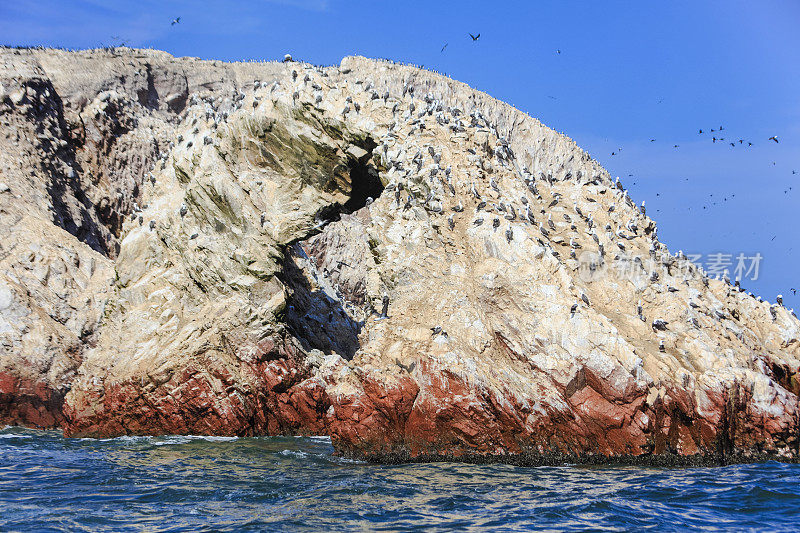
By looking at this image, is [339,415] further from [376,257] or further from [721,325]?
[721,325]

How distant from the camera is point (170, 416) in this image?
19.1m

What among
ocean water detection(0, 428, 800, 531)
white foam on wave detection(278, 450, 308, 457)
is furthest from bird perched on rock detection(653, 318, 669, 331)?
white foam on wave detection(278, 450, 308, 457)

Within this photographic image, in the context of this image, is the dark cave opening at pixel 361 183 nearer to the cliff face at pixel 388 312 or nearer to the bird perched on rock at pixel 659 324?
the cliff face at pixel 388 312

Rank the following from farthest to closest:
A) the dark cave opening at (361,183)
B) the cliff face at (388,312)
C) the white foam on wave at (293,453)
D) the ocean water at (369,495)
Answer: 1. the dark cave opening at (361,183)
2. the white foam on wave at (293,453)
3. the cliff face at (388,312)
4. the ocean water at (369,495)

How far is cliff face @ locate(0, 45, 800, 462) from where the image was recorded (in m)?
14.4

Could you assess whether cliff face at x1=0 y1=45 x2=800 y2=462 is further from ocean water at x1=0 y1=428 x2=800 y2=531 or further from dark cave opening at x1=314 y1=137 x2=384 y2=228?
ocean water at x1=0 y1=428 x2=800 y2=531

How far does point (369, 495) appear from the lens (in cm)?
1159

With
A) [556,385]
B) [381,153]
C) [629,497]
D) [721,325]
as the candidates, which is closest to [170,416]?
[381,153]

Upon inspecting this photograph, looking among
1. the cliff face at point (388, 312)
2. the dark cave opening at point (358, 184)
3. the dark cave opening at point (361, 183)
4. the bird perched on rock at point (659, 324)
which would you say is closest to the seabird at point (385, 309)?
the cliff face at point (388, 312)

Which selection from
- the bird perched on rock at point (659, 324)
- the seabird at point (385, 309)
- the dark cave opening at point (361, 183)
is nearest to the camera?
the bird perched on rock at point (659, 324)

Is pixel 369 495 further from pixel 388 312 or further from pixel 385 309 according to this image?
pixel 385 309

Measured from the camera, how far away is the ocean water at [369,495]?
998cm

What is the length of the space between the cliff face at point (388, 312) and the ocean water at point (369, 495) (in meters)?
1.24

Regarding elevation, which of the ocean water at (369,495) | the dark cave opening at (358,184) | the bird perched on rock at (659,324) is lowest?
the ocean water at (369,495)
